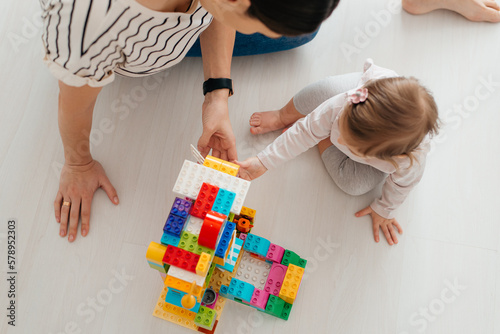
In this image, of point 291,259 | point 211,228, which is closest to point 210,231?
point 211,228

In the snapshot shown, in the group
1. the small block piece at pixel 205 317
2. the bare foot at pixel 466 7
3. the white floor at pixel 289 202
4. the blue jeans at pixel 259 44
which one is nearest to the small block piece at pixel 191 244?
the small block piece at pixel 205 317

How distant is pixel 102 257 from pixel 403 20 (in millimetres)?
1190

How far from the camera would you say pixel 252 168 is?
1105 millimetres

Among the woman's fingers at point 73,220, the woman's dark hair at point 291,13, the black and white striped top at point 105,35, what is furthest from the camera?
the woman's fingers at point 73,220

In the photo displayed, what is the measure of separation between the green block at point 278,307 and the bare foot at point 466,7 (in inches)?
40.2

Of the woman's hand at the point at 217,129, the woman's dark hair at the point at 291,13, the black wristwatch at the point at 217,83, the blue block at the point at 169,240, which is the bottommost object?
the blue block at the point at 169,240

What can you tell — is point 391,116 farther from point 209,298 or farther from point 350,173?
point 209,298

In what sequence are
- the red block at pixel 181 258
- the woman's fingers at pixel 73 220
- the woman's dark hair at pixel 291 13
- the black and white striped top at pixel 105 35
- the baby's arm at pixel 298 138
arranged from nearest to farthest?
the woman's dark hair at pixel 291 13
the black and white striped top at pixel 105 35
the red block at pixel 181 258
the baby's arm at pixel 298 138
the woman's fingers at pixel 73 220

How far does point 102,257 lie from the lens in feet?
3.73

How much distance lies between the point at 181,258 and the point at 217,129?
0.37m

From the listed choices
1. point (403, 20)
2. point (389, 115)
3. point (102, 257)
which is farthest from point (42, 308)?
point (403, 20)

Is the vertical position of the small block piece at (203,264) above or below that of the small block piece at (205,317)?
above

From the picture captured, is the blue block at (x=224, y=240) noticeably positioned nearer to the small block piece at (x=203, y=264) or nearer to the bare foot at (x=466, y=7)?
the small block piece at (x=203, y=264)

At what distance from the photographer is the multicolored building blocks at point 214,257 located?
782 mm
